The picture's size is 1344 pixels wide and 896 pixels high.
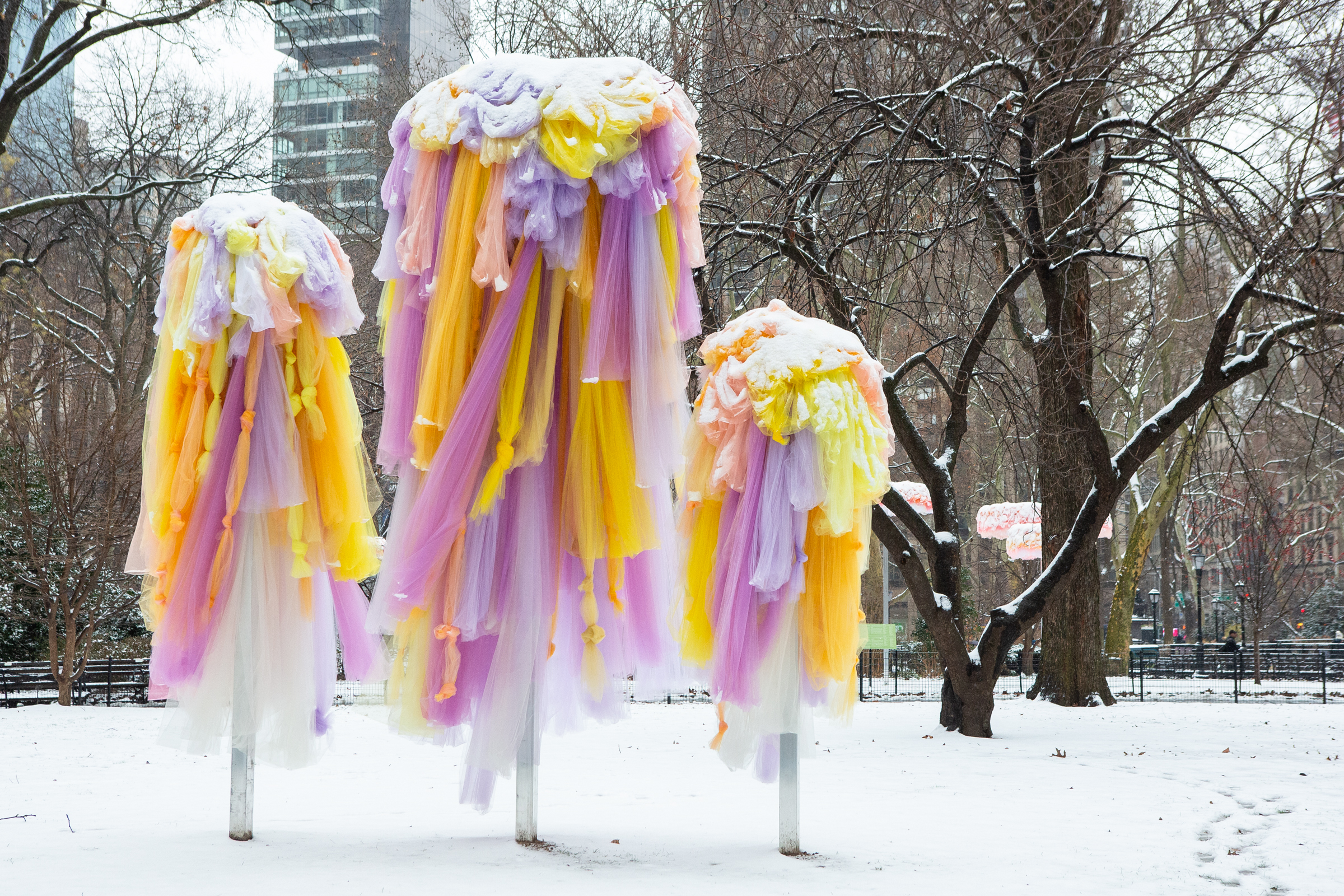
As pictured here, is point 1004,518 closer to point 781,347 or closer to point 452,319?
point 781,347

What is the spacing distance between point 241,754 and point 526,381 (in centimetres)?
196

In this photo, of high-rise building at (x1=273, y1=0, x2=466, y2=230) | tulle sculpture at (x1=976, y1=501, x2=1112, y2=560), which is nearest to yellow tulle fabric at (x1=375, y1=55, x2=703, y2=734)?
high-rise building at (x1=273, y1=0, x2=466, y2=230)

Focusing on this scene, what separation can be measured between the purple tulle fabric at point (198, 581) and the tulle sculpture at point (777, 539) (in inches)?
79.5

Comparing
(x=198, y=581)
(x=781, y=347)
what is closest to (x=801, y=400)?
(x=781, y=347)

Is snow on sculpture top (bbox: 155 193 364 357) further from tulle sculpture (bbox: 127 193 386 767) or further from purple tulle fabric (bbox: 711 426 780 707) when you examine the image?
purple tulle fabric (bbox: 711 426 780 707)

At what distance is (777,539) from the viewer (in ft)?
16.2

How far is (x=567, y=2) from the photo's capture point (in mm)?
16109

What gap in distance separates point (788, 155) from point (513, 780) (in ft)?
16.8

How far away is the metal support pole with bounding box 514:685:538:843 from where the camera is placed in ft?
15.1

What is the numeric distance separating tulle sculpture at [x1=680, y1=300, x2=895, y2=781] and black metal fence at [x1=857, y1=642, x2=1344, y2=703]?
41.0ft

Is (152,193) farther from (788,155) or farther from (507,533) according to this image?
(507,533)

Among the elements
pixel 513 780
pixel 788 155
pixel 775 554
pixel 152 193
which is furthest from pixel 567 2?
pixel 775 554

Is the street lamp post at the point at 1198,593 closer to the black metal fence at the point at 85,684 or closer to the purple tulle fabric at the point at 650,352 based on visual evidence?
the black metal fence at the point at 85,684

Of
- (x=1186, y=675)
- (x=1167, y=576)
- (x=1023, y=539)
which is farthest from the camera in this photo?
(x=1167, y=576)
